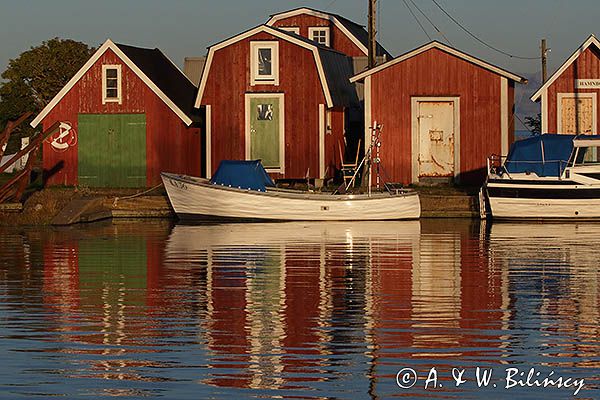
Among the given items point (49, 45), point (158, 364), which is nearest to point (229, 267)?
point (158, 364)

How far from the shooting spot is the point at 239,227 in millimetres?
38688

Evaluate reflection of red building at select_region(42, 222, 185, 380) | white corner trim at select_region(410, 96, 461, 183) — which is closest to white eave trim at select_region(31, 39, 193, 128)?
white corner trim at select_region(410, 96, 461, 183)

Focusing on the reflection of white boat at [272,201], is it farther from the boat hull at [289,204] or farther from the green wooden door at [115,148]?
the green wooden door at [115,148]

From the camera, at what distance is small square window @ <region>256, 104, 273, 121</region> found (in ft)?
153

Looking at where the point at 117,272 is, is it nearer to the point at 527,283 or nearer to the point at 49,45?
the point at 527,283

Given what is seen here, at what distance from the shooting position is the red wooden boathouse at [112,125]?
4728 centimetres

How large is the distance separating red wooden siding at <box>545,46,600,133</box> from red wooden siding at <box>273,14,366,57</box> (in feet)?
69.3

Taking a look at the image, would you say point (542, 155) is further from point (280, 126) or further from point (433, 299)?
point (433, 299)

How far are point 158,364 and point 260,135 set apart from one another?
32123 millimetres

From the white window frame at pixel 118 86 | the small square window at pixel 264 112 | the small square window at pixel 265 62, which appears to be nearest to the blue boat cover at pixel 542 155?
the small square window at pixel 264 112

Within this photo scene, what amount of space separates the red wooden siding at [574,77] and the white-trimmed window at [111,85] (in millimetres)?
14480

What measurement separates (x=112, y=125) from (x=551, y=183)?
52.0ft

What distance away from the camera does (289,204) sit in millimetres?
40312

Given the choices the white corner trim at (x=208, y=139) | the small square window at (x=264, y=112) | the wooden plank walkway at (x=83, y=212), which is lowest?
the wooden plank walkway at (x=83, y=212)
